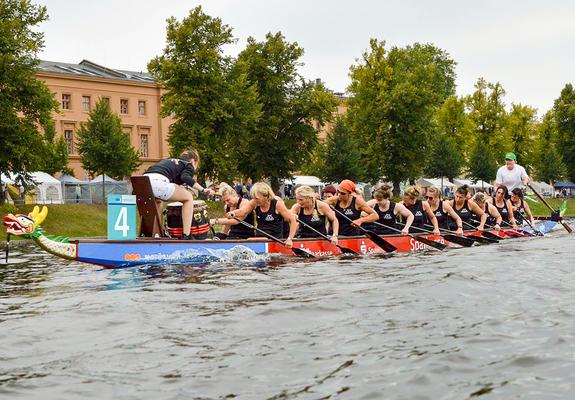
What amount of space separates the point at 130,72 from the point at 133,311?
7498 cm

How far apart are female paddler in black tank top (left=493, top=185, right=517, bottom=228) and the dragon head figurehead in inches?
609

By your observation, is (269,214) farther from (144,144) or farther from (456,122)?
(144,144)

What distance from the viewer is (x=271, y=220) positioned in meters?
14.9

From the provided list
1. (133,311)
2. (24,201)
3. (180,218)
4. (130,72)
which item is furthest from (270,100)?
(133,311)

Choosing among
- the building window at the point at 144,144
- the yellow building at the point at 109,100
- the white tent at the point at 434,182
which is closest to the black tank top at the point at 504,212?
the white tent at the point at 434,182

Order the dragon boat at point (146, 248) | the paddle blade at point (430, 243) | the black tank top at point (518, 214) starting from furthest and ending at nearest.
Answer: the black tank top at point (518, 214)
the paddle blade at point (430, 243)
the dragon boat at point (146, 248)

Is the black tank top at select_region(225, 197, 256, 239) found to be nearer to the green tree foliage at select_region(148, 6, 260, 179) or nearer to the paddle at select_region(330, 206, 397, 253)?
the paddle at select_region(330, 206, 397, 253)

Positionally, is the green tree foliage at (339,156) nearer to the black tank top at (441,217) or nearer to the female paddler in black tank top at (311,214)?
the black tank top at (441,217)

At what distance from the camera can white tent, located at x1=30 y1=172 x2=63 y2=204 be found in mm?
50062

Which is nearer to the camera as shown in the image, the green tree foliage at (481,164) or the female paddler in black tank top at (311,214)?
the female paddler in black tank top at (311,214)

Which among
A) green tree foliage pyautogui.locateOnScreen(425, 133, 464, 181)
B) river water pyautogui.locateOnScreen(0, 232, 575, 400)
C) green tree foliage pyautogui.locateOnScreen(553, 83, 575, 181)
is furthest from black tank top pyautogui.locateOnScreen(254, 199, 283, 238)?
green tree foliage pyautogui.locateOnScreen(553, 83, 575, 181)

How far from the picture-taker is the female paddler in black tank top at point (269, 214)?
14516 mm

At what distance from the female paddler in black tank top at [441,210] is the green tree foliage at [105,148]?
109 ft

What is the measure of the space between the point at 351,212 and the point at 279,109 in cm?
3818
